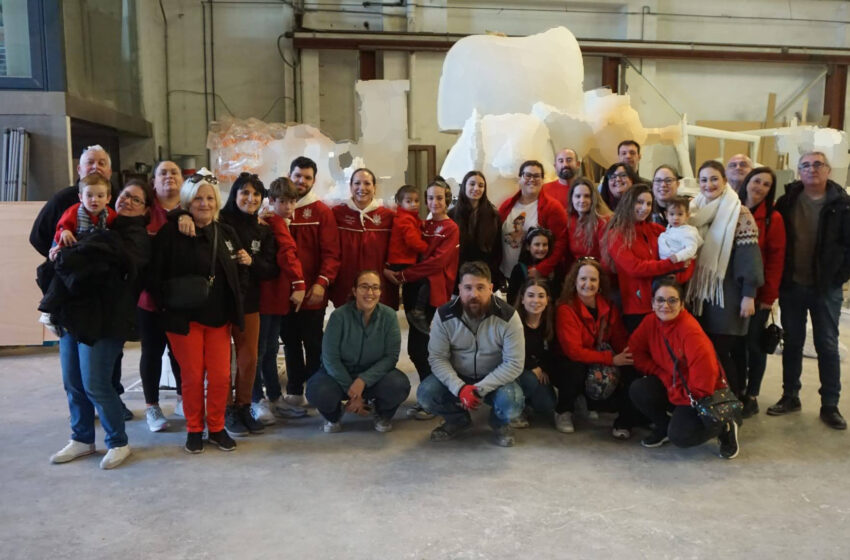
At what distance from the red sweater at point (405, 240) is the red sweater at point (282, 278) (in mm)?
538

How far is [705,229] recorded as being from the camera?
319cm

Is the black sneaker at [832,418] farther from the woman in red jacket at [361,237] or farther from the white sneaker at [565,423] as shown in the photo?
the woman in red jacket at [361,237]

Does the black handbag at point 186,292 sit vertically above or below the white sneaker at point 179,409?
above

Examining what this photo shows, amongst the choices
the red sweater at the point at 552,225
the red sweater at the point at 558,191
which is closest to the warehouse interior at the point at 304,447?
the red sweater at the point at 552,225

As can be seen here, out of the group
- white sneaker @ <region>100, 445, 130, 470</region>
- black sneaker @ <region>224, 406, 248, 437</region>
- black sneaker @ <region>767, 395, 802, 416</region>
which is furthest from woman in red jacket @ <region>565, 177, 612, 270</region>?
white sneaker @ <region>100, 445, 130, 470</region>

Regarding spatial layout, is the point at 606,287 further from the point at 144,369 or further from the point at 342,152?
the point at 342,152

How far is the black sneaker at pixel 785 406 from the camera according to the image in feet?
11.3

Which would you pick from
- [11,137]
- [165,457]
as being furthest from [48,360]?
[165,457]

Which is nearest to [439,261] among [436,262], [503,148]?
[436,262]

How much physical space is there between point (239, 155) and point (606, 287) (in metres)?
5.02

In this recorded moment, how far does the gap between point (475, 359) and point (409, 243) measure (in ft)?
2.54

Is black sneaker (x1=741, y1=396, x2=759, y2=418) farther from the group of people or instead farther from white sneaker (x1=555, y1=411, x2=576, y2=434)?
white sneaker (x1=555, y1=411, x2=576, y2=434)

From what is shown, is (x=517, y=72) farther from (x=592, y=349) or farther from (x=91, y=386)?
(x=91, y=386)

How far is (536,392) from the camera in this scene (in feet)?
10.5
